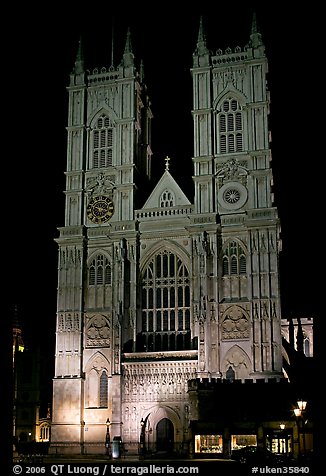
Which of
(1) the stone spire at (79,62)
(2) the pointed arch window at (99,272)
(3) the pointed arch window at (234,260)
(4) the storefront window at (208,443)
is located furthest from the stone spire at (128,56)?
(4) the storefront window at (208,443)

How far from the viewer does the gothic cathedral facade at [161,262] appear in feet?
168

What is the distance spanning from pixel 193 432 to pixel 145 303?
15686 mm

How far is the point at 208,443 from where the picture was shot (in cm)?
4041

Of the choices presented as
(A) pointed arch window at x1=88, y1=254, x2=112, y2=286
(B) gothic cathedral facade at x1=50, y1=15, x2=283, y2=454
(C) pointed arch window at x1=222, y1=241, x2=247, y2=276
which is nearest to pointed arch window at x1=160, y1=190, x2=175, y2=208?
(B) gothic cathedral facade at x1=50, y1=15, x2=283, y2=454

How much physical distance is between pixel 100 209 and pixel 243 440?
24122mm

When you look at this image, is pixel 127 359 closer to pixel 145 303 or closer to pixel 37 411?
pixel 145 303

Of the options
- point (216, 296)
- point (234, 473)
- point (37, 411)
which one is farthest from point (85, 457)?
point (234, 473)

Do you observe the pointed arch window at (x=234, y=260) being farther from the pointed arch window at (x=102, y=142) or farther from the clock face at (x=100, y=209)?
the pointed arch window at (x=102, y=142)

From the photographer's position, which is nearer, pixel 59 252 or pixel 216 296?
pixel 216 296

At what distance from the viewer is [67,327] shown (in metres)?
54.8

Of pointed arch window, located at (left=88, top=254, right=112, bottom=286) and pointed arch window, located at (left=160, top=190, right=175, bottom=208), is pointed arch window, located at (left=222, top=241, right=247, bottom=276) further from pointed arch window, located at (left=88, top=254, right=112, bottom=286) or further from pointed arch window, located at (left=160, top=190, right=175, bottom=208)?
pointed arch window, located at (left=88, top=254, right=112, bottom=286)

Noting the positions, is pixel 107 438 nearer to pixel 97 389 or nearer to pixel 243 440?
pixel 97 389

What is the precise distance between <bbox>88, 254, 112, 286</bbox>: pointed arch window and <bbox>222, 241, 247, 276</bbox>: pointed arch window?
931 centimetres

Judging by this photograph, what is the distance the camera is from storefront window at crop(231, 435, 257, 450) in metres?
39.7
